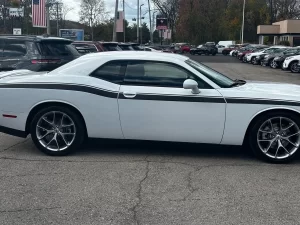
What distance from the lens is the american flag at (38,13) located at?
2497 centimetres

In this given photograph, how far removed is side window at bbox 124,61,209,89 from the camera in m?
6.42

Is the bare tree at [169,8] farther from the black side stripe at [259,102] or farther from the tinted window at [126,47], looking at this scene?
the black side stripe at [259,102]

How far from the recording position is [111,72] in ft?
21.6

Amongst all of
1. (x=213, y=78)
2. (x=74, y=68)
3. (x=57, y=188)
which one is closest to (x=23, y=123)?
(x=74, y=68)

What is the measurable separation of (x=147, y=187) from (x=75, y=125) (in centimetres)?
171

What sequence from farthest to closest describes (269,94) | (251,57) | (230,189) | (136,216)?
(251,57), (269,94), (230,189), (136,216)

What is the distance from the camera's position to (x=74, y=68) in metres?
6.67

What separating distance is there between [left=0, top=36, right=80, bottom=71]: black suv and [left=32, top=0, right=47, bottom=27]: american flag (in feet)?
46.4

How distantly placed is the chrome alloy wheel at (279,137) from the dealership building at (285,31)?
57.3 m

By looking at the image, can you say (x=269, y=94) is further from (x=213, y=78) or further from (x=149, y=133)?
(x=149, y=133)

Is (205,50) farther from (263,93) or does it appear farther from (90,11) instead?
(263,93)

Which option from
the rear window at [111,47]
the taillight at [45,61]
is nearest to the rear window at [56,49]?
the taillight at [45,61]

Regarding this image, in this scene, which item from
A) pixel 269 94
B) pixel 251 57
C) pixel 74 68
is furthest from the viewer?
pixel 251 57

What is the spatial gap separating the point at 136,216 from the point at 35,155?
2714 mm
